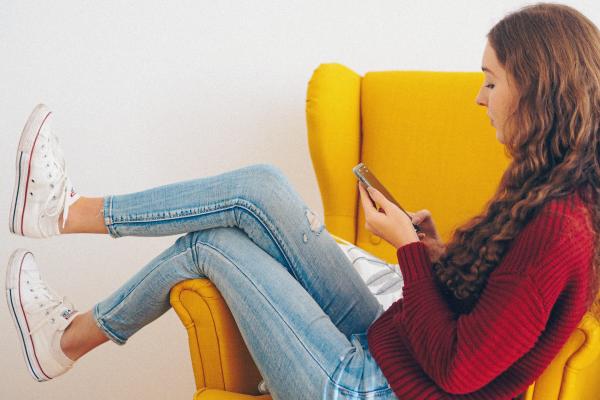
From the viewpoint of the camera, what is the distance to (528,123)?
3.22 ft

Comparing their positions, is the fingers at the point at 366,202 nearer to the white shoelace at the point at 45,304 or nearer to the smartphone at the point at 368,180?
the smartphone at the point at 368,180

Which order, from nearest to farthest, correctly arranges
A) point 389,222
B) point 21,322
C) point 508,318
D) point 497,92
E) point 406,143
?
point 508,318 < point 497,92 < point 389,222 < point 21,322 < point 406,143

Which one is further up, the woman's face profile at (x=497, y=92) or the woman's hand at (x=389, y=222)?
the woman's face profile at (x=497, y=92)

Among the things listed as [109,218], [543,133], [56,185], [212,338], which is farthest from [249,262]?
[543,133]

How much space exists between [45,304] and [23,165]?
263 mm

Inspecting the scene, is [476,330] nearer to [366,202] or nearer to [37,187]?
[366,202]

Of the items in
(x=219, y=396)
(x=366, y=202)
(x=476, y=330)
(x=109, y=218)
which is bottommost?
(x=219, y=396)

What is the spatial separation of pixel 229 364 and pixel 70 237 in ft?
3.61

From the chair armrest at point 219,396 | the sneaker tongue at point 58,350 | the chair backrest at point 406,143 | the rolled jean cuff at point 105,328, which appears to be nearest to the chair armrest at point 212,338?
the chair armrest at point 219,396

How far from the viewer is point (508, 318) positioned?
875 millimetres

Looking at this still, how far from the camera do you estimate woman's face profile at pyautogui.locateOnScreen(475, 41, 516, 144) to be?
3.33 ft

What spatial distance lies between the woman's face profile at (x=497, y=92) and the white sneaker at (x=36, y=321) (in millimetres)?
847

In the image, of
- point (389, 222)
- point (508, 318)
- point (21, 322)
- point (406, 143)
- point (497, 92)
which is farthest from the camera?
point (406, 143)

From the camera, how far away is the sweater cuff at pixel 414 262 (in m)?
1.02
